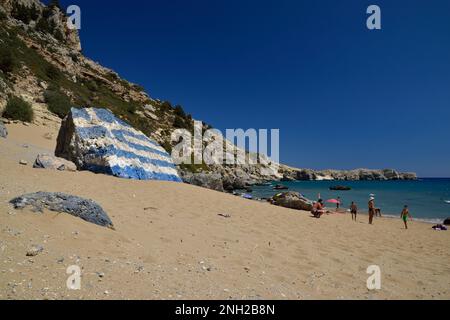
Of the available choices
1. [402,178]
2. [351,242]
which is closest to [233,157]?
[351,242]

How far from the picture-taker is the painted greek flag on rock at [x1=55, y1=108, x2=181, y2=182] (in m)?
13.3

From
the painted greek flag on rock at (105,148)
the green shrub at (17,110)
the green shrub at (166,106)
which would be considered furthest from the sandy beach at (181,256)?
the green shrub at (166,106)

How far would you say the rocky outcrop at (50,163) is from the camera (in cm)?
1134

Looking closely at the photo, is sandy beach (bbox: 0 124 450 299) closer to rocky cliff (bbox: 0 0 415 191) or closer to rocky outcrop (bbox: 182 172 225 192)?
rocky outcrop (bbox: 182 172 225 192)

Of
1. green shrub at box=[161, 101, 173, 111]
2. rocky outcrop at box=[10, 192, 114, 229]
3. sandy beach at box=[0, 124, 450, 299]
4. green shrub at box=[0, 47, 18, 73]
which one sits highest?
green shrub at box=[161, 101, 173, 111]

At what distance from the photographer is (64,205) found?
5766 millimetres

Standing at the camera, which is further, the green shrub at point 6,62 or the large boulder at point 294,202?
the green shrub at point 6,62

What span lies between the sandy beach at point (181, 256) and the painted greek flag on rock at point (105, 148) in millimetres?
2650

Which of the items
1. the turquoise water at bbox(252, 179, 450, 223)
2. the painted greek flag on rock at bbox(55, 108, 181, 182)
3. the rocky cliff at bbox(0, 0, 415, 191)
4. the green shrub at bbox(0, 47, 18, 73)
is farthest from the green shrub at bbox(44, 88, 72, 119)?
the turquoise water at bbox(252, 179, 450, 223)

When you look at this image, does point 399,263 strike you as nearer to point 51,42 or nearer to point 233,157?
point 51,42

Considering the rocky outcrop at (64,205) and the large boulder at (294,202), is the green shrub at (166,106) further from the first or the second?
the rocky outcrop at (64,205)

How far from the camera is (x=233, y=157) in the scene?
7919 cm

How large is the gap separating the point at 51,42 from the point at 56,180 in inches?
2203

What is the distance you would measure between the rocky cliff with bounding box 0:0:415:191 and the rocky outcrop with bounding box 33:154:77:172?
38.1 feet
